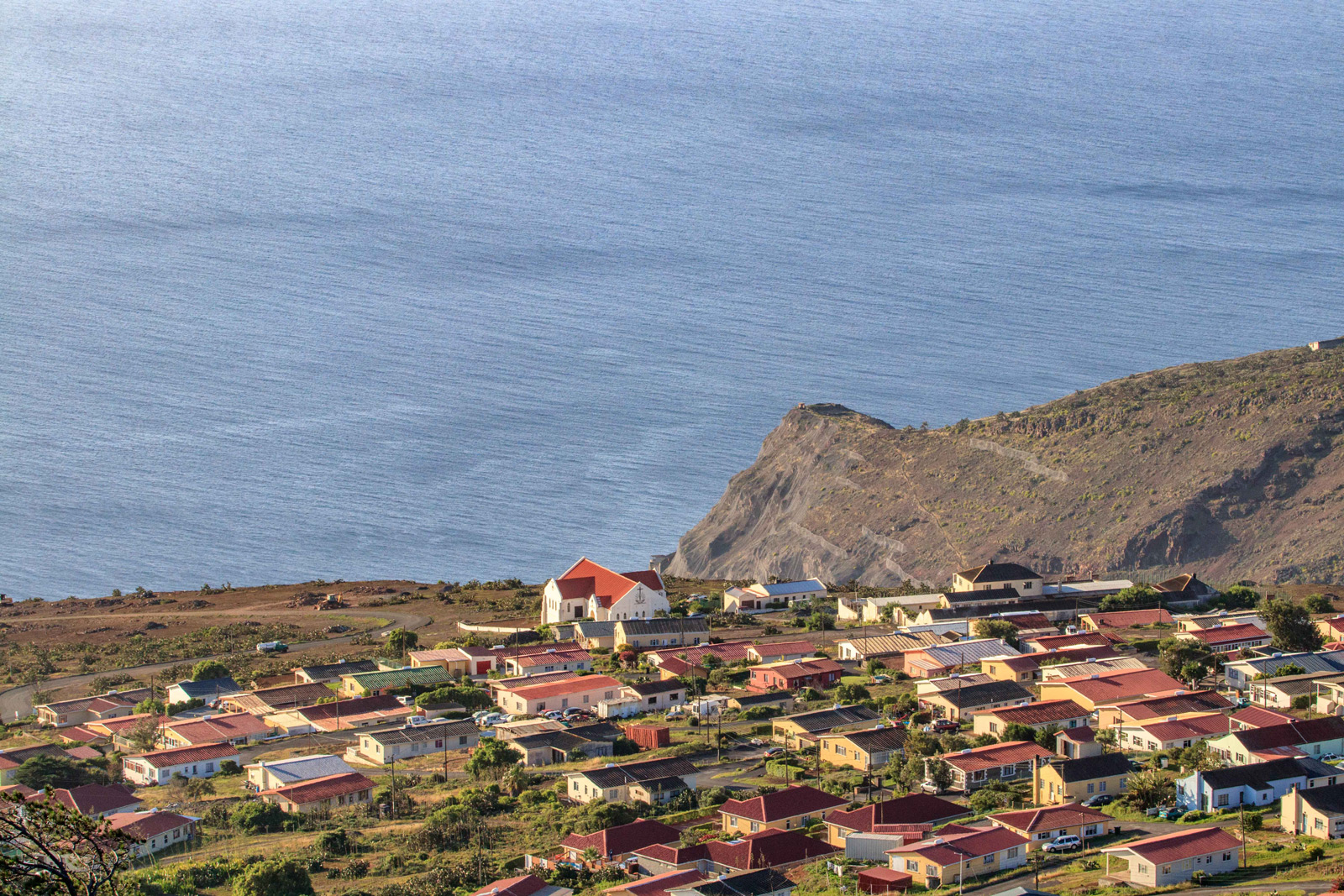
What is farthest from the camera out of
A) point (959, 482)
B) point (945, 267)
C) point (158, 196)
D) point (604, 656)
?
point (158, 196)

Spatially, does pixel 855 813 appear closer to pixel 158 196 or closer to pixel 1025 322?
pixel 1025 322

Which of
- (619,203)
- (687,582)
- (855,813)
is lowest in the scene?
(855,813)

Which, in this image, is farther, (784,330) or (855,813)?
(784,330)

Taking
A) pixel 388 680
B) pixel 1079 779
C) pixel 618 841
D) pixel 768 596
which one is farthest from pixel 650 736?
pixel 768 596

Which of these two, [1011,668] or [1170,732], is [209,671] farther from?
[1170,732]

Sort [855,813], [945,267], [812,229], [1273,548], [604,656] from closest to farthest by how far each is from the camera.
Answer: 1. [855,813]
2. [604,656]
3. [1273,548]
4. [945,267]
5. [812,229]

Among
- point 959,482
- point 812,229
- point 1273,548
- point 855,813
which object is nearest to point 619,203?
point 812,229

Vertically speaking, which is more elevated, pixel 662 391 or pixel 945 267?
pixel 945 267

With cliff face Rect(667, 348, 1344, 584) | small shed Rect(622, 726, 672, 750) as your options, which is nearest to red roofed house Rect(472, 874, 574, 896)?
small shed Rect(622, 726, 672, 750)

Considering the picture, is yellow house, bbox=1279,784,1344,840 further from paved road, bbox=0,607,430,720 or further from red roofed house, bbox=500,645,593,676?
paved road, bbox=0,607,430,720
